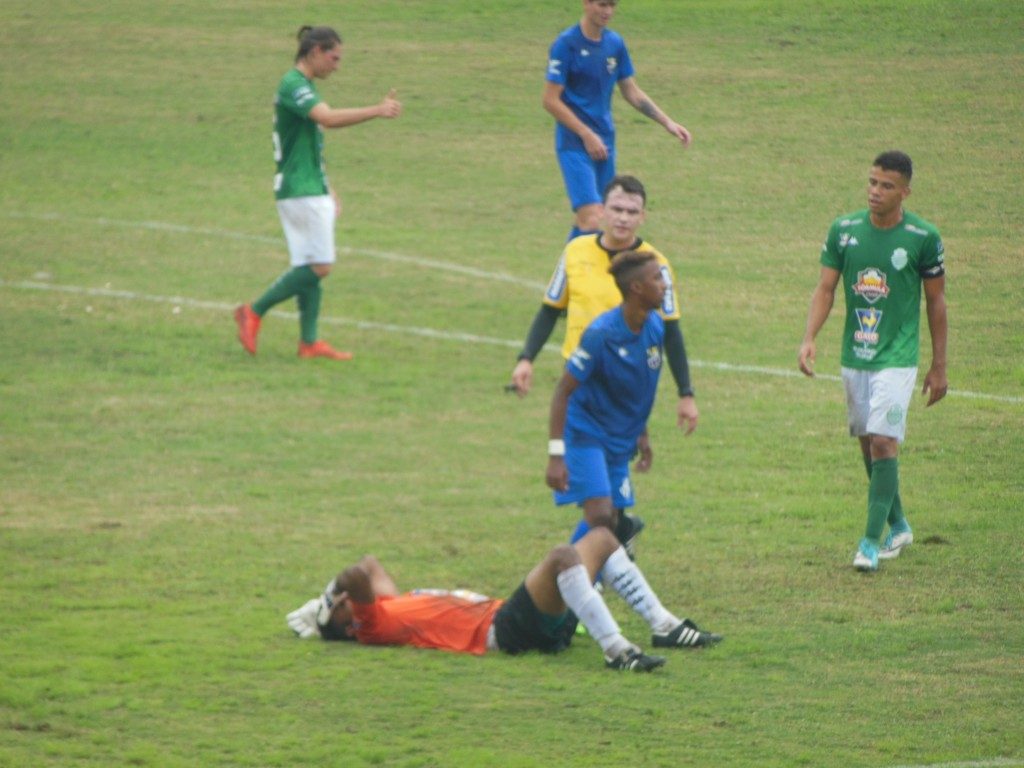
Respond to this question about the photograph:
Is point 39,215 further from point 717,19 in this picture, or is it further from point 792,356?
point 717,19

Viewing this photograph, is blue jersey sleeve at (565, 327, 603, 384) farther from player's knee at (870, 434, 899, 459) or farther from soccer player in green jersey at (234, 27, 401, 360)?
soccer player in green jersey at (234, 27, 401, 360)

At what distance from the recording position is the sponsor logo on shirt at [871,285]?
10687mm

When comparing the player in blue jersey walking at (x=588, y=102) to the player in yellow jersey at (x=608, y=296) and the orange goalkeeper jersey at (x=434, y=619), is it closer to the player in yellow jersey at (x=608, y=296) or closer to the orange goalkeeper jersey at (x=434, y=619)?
the player in yellow jersey at (x=608, y=296)

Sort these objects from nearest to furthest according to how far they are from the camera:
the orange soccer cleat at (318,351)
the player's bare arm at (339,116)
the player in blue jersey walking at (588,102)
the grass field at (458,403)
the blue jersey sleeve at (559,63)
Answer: the grass field at (458,403), the player in blue jersey walking at (588,102), the blue jersey sleeve at (559,63), the player's bare arm at (339,116), the orange soccer cleat at (318,351)

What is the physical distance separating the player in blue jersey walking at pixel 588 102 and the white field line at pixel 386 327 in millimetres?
2263

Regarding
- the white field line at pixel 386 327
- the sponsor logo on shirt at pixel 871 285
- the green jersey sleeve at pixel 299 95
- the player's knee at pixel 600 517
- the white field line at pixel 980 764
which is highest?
the green jersey sleeve at pixel 299 95

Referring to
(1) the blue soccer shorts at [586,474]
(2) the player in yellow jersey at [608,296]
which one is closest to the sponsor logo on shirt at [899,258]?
(2) the player in yellow jersey at [608,296]

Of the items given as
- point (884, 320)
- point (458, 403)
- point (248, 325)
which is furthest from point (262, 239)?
point (884, 320)

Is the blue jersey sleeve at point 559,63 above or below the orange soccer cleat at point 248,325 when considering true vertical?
above

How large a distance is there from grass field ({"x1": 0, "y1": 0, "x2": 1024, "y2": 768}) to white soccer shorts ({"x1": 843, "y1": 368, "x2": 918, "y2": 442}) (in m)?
0.84

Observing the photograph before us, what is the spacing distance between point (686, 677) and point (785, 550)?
242 cm

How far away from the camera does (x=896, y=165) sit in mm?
10445

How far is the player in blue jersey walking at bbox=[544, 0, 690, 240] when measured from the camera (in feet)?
46.7

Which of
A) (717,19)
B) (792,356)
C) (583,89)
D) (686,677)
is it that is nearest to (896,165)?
(686,677)
